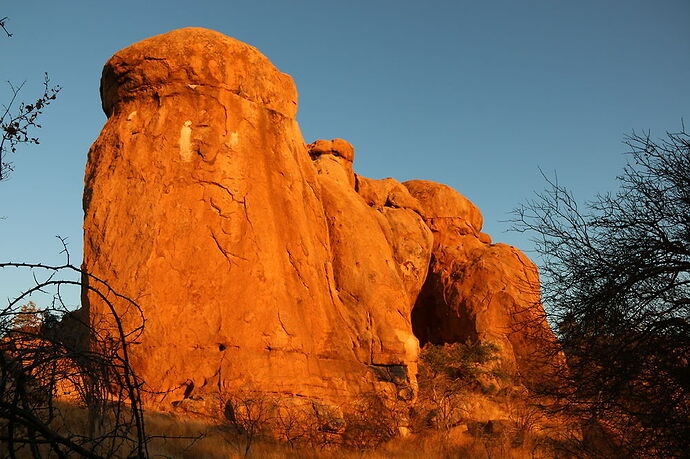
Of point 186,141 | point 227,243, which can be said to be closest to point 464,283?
point 227,243

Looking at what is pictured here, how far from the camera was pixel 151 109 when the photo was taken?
1605 cm

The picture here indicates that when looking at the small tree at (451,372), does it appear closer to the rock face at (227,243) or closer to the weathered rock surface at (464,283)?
the weathered rock surface at (464,283)

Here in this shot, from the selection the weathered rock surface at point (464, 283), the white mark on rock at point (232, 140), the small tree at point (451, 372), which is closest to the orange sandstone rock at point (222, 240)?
the white mark on rock at point (232, 140)

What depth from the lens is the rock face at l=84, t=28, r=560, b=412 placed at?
14.1 m

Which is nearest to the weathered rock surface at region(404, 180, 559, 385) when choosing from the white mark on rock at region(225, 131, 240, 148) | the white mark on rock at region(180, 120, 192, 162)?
the white mark on rock at region(225, 131, 240, 148)

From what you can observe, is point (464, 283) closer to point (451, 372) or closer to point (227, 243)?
point (451, 372)

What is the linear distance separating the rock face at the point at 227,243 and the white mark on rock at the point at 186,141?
1.0 inches

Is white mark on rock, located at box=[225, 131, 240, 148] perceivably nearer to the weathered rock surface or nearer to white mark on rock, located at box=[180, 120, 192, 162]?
white mark on rock, located at box=[180, 120, 192, 162]

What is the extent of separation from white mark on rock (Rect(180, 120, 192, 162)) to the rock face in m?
0.03

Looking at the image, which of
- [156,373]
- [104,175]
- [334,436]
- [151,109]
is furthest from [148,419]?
[151,109]

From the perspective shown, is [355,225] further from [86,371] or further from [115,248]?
[86,371]

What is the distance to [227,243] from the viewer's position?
14.9 metres

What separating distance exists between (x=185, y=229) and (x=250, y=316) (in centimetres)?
245

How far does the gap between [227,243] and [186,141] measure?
8.89 feet
